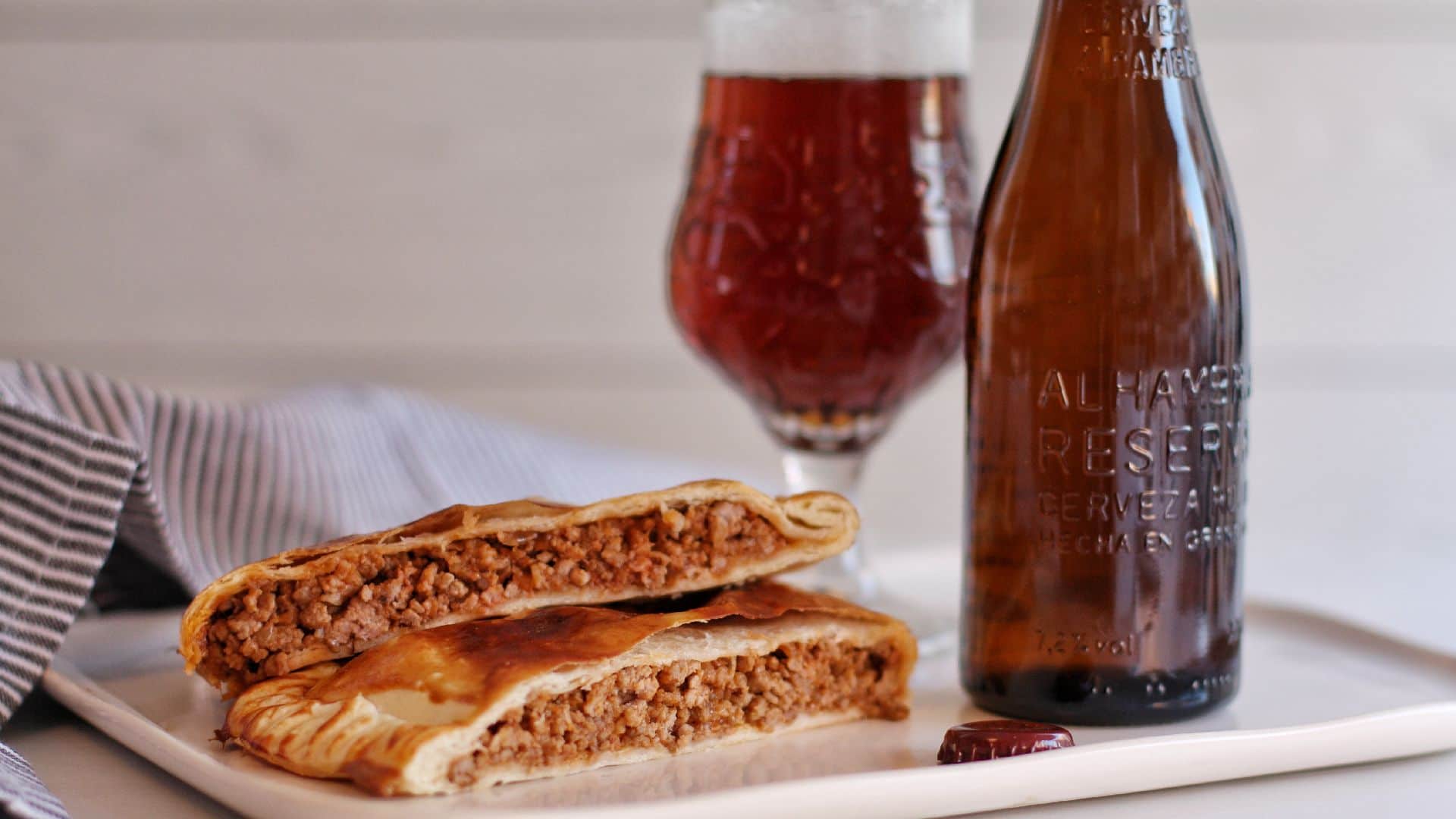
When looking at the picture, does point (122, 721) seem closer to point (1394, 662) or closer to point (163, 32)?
point (1394, 662)

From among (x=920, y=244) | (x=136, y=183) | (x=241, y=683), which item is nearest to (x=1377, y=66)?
(x=920, y=244)

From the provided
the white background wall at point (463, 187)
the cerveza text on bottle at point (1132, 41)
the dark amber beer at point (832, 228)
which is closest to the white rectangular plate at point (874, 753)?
the dark amber beer at point (832, 228)

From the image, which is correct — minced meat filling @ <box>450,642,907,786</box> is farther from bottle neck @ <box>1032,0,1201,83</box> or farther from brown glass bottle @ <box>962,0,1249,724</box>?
bottle neck @ <box>1032,0,1201,83</box>

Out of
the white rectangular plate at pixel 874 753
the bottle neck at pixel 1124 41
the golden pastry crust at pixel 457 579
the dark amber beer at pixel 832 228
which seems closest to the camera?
the white rectangular plate at pixel 874 753

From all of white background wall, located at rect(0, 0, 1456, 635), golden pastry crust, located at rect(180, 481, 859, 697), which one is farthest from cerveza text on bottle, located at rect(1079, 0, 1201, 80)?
white background wall, located at rect(0, 0, 1456, 635)

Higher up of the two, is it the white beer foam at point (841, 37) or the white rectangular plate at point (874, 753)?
the white beer foam at point (841, 37)

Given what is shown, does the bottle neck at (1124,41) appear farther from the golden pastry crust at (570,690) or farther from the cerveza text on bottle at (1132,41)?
the golden pastry crust at (570,690)

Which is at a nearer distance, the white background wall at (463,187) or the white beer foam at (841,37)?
the white beer foam at (841,37)
